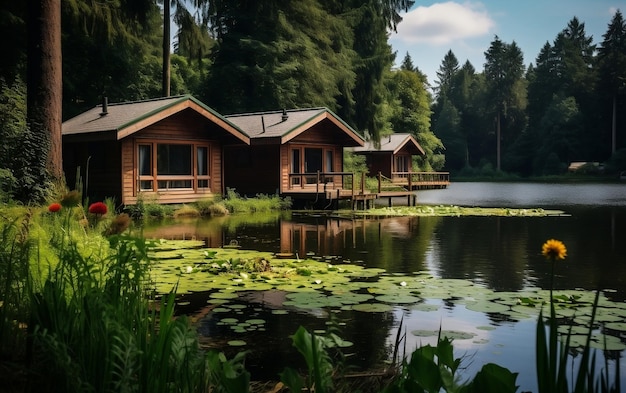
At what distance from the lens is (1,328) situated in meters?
3.46

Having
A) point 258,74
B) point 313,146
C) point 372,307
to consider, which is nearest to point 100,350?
A: point 372,307

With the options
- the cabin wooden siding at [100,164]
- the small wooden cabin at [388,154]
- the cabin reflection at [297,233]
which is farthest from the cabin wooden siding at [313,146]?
the small wooden cabin at [388,154]

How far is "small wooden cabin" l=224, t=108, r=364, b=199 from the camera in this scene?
26.2m

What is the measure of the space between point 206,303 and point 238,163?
70.4 ft

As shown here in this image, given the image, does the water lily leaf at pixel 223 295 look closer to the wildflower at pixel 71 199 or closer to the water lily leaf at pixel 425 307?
the water lily leaf at pixel 425 307

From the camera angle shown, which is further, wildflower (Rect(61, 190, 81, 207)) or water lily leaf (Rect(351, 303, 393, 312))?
water lily leaf (Rect(351, 303, 393, 312))

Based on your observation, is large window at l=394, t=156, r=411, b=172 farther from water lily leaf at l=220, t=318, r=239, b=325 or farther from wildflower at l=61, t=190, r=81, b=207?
wildflower at l=61, t=190, r=81, b=207

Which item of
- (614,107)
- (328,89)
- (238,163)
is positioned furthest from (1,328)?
(614,107)

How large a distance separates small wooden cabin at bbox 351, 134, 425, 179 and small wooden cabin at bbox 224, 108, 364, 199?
1789 cm

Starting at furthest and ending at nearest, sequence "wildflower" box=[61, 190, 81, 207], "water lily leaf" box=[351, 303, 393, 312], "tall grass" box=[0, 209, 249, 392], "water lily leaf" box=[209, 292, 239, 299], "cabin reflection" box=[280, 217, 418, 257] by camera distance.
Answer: "cabin reflection" box=[280, 217, 418, 257]
"water lily leaf" box=[209, 292, 239, 299]
"water lily leaf" box=[351, 303, 393, 312]
"wildflower" box=[61, 190, 81, 207]
"tall grass" box=[0, 209, 249, 392]

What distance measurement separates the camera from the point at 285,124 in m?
26.6

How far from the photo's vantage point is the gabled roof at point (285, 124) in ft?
83.8

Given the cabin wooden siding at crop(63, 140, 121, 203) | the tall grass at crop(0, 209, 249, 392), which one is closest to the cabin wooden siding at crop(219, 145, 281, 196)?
the cabin wooden siding at crop(63, 140, 121, 203)

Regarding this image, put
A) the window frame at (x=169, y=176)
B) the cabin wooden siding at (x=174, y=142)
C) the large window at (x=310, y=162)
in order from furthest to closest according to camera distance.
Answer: the large window at (x=310, y=162) < the window frame at (x=169, y=176) < the cabin wooden siding at (x=174, y=142)
